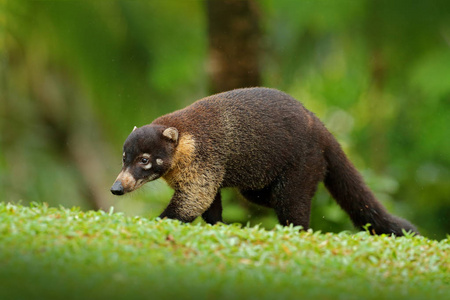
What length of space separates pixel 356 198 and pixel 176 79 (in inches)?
253

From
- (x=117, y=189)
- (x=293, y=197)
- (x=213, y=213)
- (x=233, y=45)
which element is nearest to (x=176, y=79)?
(x=233, y=45)

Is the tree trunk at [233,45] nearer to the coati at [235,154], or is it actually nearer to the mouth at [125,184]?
the coati at [235,154]

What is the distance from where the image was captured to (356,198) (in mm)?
9000

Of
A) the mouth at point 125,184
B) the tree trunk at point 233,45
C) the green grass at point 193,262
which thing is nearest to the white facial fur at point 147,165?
the mouth at point 125,184

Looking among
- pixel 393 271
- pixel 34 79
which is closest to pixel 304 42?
pixel 34 79

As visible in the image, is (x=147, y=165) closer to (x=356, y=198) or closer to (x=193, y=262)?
(x=193, y=262)

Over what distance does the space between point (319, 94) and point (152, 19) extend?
190 inches

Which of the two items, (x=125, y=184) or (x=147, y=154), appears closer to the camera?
(x=125, y=184)

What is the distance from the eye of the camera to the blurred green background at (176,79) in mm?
14516

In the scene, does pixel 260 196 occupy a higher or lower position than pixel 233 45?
lower

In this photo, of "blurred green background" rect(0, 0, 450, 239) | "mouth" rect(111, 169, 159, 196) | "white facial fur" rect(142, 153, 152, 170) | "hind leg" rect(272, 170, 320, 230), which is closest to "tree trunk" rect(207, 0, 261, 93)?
"blurred green background" rect(0, 0, 450, 239)

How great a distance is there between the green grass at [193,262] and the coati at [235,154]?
0.95 m

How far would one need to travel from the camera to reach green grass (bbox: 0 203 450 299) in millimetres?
4914

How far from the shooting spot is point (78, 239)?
595 cm
